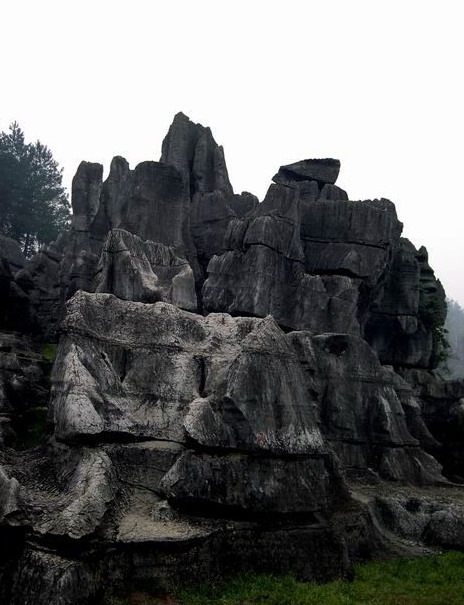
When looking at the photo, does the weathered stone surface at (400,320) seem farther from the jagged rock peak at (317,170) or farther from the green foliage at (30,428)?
the green foliage at (30,428)

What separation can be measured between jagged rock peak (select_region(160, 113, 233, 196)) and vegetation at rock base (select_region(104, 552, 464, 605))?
26.1 metres

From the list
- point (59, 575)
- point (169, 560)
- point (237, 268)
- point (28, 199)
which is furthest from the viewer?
point (28, 199)

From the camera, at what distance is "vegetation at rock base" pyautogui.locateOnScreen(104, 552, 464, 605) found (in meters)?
9.63

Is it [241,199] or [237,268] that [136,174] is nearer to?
[237,268]

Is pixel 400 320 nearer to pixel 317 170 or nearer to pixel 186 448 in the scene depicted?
pixel 317 170

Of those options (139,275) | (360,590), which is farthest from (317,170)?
(360,590)

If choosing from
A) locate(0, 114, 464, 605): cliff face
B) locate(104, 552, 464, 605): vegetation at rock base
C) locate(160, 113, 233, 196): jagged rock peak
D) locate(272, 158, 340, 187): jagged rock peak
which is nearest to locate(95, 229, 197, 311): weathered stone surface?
locate(0, 114, 464, 605): cliff face

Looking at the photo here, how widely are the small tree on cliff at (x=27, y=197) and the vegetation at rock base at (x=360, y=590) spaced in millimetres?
49446

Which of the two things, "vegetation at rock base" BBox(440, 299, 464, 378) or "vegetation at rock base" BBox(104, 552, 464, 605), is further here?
"vegetation at rock base" BBox(440, 299, 464, 378)

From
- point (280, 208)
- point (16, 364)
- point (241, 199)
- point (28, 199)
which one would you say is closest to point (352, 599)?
point (16, 364)

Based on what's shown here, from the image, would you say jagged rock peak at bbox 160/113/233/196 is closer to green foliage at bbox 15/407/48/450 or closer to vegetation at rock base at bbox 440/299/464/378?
green foliage at bbox 15/407/48/450

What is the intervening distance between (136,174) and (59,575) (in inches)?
764

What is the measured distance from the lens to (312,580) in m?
10.8

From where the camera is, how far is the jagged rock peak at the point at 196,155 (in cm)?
3619
